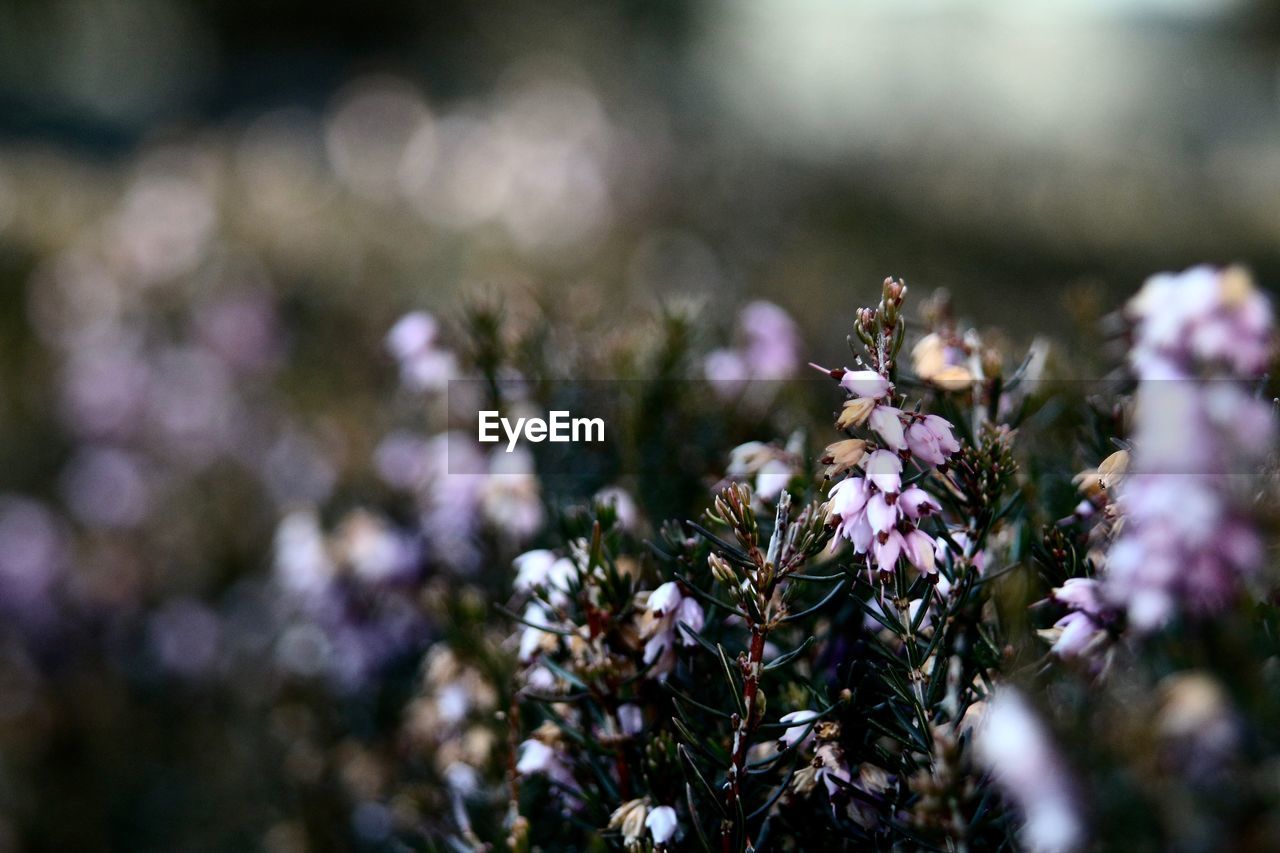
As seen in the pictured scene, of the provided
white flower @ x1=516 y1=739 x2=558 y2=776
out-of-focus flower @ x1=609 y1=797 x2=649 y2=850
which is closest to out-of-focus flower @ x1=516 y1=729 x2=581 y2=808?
white flower @ x1=516 y1=739 x2=558 y2=776

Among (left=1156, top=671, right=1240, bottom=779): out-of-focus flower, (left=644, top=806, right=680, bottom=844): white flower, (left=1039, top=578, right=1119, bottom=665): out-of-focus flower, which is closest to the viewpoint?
(left=1156, top=671, right=1240, bottom=779): out-of-focus flower

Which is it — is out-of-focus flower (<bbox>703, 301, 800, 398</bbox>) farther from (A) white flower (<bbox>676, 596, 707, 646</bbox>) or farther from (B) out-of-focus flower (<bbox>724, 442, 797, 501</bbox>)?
(A) white flower (<bbox>676, 596, 707, 646</bbox>)

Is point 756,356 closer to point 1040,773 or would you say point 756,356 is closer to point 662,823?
point 662,823

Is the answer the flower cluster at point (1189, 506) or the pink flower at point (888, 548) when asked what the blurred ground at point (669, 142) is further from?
the flower cluster at point (1189, 506)

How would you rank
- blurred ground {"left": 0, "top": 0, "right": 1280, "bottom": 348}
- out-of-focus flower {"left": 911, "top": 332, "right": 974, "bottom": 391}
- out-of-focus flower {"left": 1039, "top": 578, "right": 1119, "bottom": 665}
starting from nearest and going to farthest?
out-of-focus flower {"left": 1039, "top": 578, "right": 1119, "bottom": 665}
out-of-focus flower {"left": 911, "top": 332, "right": 974, "bottom": 391}
blurred ground {"left": 0, "top": 0, "right": 1280, "bottom": 348}

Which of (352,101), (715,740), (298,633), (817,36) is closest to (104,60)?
(352,101)

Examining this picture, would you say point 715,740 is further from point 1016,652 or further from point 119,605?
point 119,605
